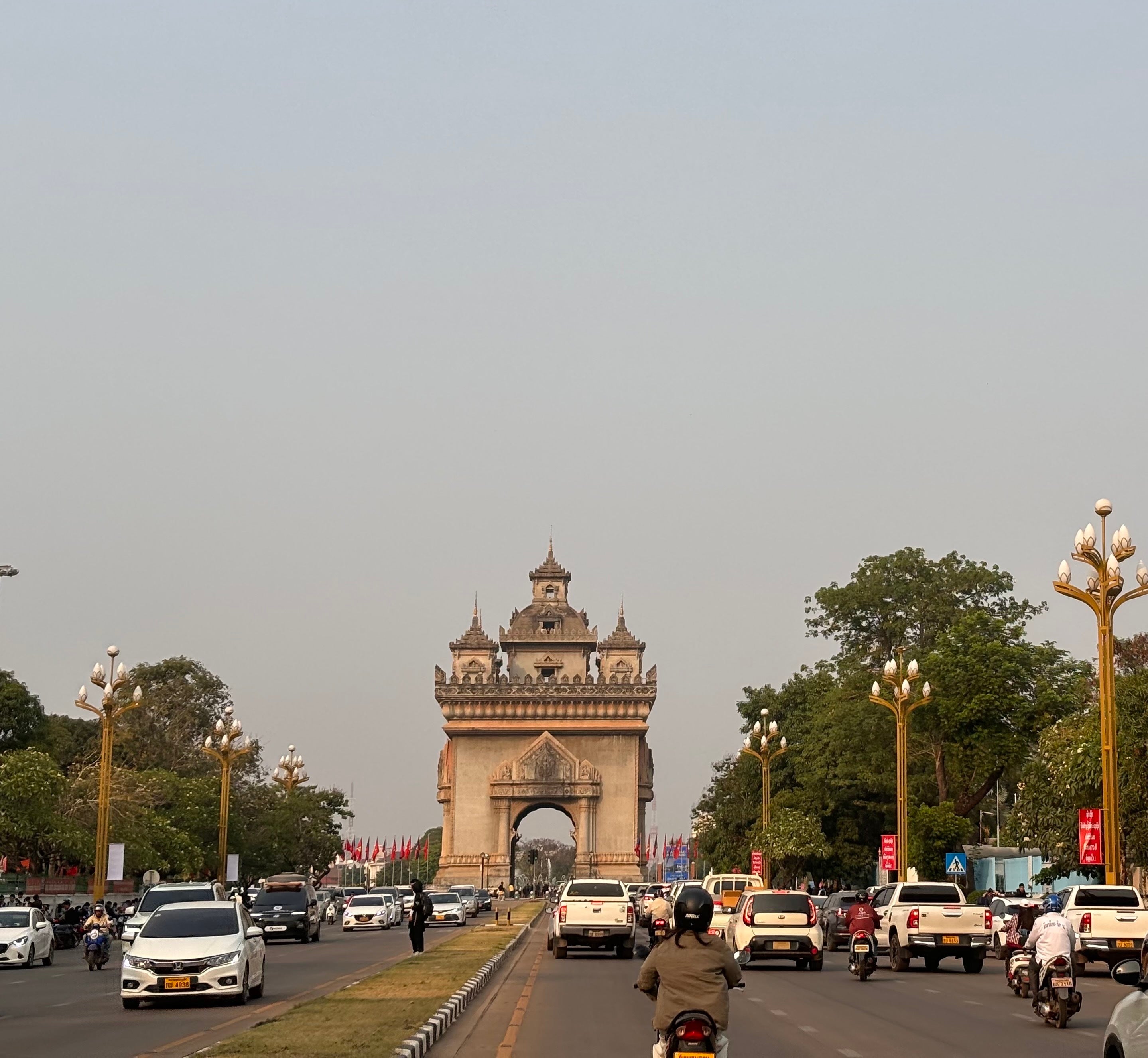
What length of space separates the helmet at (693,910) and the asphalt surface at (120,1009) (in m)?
7.42

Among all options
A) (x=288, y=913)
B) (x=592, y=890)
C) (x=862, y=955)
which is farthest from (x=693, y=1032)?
(x=288, y=913)

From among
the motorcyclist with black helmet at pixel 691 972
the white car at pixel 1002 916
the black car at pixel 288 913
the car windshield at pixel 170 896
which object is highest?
the motorcyclist with black helmet at pixel 691 972

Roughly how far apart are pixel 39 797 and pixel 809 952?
33.8 m

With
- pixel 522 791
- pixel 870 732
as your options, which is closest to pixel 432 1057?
pixel 870 732

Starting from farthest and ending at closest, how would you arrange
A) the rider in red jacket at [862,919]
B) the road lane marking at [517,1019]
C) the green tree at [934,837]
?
the green tree at [934,837]
the rider in red jacket at [862,919]
the road lane marking at [517,1019]

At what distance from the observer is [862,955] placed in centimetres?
3041

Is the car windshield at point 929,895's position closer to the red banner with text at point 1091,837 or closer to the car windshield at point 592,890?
the red banner with text at point 1091,837

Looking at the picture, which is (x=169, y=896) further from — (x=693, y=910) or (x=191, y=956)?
(x=693, y=910)

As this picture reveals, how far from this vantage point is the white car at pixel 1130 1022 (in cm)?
1012

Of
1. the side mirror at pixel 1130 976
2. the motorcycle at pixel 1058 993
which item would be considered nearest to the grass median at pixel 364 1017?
the side mirror at pixel 1130 976

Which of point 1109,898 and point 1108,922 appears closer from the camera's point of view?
point 1108,922

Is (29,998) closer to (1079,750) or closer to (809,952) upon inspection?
(809,952)

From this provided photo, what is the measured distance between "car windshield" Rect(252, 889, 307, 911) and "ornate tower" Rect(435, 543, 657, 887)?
55.5 m

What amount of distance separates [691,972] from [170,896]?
26205 millimetres
